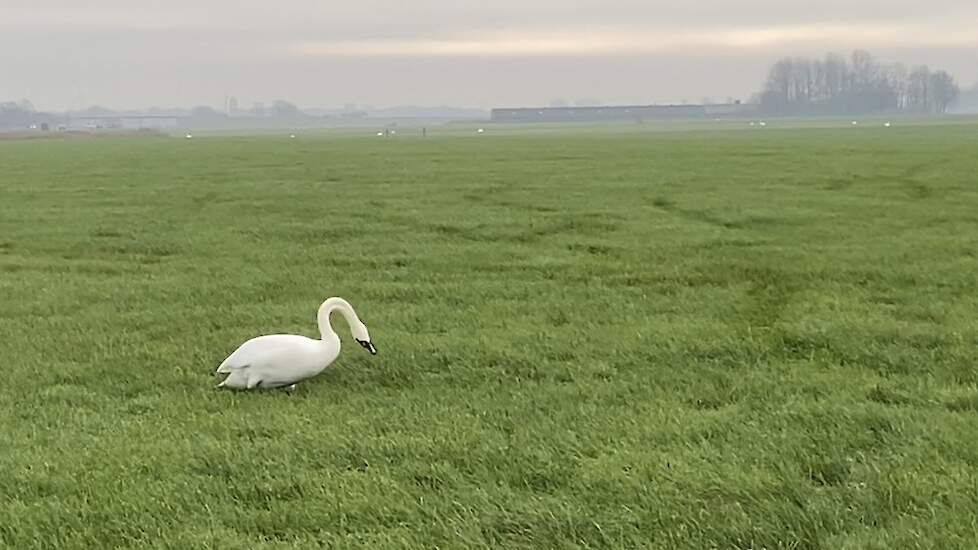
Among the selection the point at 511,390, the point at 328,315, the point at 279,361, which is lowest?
the point at 511,390

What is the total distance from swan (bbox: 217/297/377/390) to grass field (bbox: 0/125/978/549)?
5.5 inches

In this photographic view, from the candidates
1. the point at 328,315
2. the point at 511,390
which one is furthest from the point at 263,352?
the point at 511,390

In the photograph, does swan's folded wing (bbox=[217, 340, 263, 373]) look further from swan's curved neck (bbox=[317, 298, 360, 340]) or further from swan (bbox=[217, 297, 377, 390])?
swan's curved neck (bbox=[317, 298, 360, 340])

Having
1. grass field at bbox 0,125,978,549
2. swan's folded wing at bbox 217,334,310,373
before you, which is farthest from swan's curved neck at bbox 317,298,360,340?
grass field at bbox 0,125,978,549

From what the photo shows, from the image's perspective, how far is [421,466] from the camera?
20.1 feet

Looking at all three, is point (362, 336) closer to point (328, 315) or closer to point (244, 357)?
point (328, 315)

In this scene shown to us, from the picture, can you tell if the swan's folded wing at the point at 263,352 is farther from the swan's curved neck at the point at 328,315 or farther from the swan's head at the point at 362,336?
the swan's head at the point at 362,336

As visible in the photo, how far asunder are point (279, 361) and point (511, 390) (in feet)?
6.09

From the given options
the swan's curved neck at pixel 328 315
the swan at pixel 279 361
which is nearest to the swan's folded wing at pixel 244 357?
the swan at pixel 279 361

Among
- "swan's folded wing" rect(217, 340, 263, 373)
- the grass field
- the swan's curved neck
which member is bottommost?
the grass field

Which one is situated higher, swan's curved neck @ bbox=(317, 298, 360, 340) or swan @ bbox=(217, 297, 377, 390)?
swan's curved neck @ bbox=(317, 298, 360, 340)

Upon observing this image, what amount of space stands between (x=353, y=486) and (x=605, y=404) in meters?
2.26

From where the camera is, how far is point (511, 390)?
A: 772 cm

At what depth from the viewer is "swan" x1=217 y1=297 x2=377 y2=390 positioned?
768 cm
